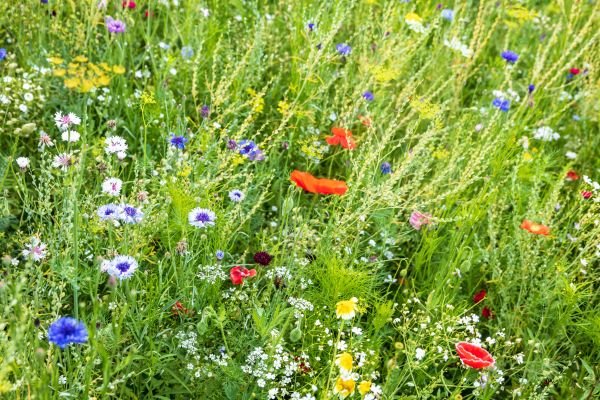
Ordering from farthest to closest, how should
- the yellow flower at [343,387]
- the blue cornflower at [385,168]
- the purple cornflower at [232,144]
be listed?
the blue cornflower at [385,168]
the purple cornflower at [232,144]
the yellow flower at [343,387]

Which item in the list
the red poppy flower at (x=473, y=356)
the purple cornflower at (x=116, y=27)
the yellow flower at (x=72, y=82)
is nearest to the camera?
the red poppy flower at (x=473, y=356)

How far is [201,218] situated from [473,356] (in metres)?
0.88

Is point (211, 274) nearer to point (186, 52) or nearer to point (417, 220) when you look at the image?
point (417, 220)

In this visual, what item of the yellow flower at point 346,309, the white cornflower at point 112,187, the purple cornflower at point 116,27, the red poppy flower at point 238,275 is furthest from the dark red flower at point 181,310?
the purple cornflower at point 116,27

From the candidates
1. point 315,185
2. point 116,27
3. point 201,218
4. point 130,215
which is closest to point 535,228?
point 315,185

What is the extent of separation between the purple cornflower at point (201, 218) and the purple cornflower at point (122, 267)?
0.25 m

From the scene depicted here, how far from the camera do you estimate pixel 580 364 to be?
2547 mm

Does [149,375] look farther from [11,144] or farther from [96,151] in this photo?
[11,144]

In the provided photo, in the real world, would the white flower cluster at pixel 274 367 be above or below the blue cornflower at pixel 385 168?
below

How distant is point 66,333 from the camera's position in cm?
148

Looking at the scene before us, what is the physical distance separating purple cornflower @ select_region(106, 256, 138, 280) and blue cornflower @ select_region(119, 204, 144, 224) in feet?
0.39

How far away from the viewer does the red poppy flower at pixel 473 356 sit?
1.92 meters

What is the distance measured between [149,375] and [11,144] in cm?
126

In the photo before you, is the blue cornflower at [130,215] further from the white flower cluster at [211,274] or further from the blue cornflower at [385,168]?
the blue cornflower at [385,168]
